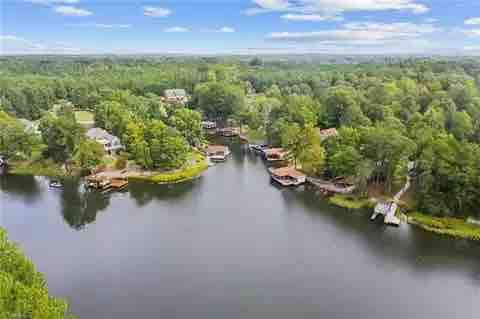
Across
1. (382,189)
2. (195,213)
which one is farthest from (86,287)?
(382,189)

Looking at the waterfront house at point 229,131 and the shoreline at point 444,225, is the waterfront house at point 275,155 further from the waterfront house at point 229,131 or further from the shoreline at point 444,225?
the shoreline at point 444,225

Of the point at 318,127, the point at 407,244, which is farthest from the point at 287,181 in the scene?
the point at 318,127

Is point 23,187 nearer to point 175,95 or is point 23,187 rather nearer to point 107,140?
point 107,140

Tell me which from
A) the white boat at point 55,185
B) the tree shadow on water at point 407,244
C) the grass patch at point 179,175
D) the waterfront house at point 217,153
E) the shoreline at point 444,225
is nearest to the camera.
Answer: the tree shadow on water at point 407,244

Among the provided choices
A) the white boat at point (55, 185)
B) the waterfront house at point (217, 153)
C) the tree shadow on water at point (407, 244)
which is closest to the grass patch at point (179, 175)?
the waterfront house at point (217, 153)

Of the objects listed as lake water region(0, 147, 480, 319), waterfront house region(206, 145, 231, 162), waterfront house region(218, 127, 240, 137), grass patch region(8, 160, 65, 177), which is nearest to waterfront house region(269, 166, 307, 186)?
lake water region(0, 147, 480, 319)

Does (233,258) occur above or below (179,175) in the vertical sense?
below
